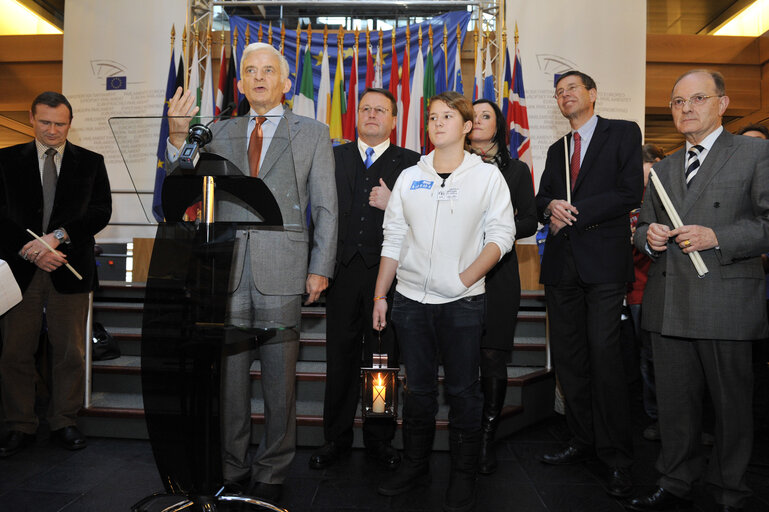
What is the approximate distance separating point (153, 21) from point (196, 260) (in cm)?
604

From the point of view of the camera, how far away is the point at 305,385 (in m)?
3.20

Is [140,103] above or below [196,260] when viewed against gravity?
above

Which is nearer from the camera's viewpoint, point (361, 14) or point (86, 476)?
point (86, 476)

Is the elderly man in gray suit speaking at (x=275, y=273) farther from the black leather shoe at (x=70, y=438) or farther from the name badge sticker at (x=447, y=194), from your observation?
the black leather shoe at (x=70, y=438)

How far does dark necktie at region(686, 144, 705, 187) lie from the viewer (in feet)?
7.12

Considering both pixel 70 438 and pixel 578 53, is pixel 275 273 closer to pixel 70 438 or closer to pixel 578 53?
pixel 70 438

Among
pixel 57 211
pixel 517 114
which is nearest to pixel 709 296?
pixel 57 211

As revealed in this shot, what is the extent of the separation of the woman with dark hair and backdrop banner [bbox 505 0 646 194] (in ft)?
11.9

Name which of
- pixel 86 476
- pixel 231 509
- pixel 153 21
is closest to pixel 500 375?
pixel 231 509

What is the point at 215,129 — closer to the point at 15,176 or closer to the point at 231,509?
the point at 231,509

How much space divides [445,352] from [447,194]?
23.5 inches

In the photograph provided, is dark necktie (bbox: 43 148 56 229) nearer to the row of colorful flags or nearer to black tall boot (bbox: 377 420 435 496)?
black tall boot (bbox: 377 420 435 496)

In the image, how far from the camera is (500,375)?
258 cm

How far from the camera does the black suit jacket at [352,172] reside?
8.55 feet
